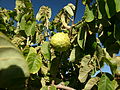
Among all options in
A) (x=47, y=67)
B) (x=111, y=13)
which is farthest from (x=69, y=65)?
(x=111, y=13)

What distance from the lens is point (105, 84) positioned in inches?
77.8

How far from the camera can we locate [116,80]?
→ 223cm

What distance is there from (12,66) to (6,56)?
0.9 inches

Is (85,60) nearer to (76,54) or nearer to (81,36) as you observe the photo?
(76,54)

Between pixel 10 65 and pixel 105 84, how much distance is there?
5.50 feet

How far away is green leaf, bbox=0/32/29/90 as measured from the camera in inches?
16.1

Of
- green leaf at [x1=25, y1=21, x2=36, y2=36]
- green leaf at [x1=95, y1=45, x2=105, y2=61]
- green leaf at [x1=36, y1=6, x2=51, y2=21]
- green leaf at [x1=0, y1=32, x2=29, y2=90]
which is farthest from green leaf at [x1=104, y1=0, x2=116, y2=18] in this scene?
green leaf at [x1=0, y1=32, x2=29, y2=90]

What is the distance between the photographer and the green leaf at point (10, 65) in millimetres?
408

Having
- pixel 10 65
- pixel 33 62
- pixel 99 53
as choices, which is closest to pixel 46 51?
pixel 33 62

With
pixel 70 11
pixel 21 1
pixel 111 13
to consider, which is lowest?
pixel 111 13

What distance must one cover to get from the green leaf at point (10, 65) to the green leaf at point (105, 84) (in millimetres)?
1586

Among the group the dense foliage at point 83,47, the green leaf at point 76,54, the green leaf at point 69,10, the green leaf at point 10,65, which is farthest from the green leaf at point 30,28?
the green leaf at point 10,65

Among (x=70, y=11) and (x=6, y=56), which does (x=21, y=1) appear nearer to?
(x=70, y=11)

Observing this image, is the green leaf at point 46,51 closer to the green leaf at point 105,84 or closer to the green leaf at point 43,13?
Answer: the green leaf at point 105,84
